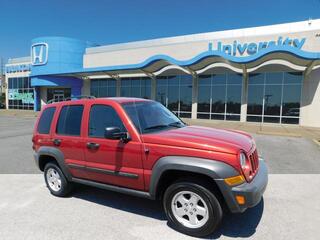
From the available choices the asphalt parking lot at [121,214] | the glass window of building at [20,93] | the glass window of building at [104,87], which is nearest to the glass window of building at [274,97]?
the glass window of building at [104,87]

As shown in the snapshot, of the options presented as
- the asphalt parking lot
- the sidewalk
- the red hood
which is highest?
the red hood

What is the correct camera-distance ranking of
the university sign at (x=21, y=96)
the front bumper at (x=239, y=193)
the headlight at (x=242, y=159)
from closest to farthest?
the front bumper at (x=239, y=193)
the headlight at (x=242, y=159)
the university sign at (x=21, y=96)

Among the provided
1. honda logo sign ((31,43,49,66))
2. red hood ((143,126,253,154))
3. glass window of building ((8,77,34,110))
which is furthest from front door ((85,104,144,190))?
glass window of building ((8,77,34,110))

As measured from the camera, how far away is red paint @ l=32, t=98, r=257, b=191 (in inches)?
136

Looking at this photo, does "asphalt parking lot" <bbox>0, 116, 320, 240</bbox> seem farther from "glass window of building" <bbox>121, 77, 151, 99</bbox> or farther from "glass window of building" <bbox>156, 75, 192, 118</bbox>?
"glass window of building" <bbox>121, 77, 151, 99</bbox>

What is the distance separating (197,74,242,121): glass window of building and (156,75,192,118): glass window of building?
1.15 m

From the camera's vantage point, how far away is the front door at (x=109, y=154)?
3.89 metres

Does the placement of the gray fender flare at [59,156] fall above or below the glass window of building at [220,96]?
below

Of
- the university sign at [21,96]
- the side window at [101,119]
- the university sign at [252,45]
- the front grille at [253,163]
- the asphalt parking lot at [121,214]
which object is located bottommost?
the asphalt parking lot at [121,214]

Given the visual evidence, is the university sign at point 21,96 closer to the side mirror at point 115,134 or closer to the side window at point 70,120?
the side window at point 70,120

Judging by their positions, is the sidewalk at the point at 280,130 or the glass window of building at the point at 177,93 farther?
the glass window of building at the point at 177,93

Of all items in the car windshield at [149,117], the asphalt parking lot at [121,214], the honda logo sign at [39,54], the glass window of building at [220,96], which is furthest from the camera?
the honda logo sign at [39,54]

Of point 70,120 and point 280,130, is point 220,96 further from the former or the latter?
point 70,120

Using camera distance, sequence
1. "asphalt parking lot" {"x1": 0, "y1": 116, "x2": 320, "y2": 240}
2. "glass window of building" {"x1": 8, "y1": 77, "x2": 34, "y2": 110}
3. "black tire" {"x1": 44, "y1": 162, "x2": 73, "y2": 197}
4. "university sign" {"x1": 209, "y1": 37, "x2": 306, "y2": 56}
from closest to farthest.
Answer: "asphalt parking lot" {"x1": 0, "y1": 116, "x2": 320, "y2": 240} → "black tire" {"x1": 44, "y1": 162, "x2": 73, "y2": 197} → "university sign" {"x1": 209, "y1": 37, "x2": 306, "y2": 56} → "glass window of building" {"x1": 8, "y1": 77, "x2": 34, "y2": 110}
